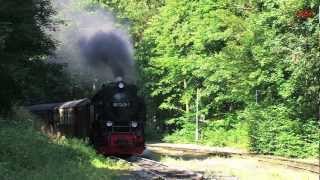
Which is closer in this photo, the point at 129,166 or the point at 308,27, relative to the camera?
the point at 129,166

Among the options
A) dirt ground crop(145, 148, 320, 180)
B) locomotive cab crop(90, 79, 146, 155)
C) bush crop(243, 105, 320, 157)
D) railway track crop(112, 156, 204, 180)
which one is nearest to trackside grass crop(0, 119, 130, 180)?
railway track crop(112, 156, 204, 180)

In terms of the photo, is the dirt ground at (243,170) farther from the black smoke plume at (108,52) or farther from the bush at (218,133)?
the bush at (218,133)

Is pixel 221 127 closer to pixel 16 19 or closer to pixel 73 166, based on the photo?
pixel 16 19

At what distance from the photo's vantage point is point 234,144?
3938 cm

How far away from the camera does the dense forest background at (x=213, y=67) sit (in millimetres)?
26859

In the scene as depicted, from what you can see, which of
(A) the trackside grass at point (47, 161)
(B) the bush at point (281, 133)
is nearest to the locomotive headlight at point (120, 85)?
(A) the trackside grass at point (47, 161)

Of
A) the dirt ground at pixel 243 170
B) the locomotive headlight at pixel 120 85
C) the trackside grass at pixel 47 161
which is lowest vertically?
the dirt ground at pixel 243 170

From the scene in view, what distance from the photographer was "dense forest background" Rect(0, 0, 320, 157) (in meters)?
26.9

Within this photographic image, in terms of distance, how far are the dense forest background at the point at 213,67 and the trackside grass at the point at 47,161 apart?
359cm

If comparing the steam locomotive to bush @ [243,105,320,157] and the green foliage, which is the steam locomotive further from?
bush @ [243,105,320,157]

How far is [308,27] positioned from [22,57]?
42.1 ft

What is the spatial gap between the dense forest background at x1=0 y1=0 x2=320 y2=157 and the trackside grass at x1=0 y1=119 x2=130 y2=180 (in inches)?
141

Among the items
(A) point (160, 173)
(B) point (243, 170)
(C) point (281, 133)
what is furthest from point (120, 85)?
(C) point (281, 133)

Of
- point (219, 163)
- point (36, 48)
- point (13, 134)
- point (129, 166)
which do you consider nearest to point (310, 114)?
point (219, 163)
